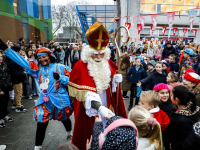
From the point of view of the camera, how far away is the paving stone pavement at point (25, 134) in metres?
3.02

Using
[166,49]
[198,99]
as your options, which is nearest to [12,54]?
[198,99]

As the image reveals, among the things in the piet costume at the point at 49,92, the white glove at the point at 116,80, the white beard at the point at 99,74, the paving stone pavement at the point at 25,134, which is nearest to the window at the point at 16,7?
the paving stone pavement at the point at 25,134

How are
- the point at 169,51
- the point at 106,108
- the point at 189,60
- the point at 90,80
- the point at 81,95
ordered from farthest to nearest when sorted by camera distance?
1. the point at 169,51
2. the point at 189,60
3. the point at 90,80
4. the point at 81,95
5. the point at 106,108

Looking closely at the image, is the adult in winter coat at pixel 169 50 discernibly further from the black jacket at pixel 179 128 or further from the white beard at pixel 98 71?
the black jacket at pixel 179 128

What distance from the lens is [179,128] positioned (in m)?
1.79

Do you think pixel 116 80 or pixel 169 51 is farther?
pixel 169 51

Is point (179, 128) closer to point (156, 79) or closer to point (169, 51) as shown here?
point (156, 79)

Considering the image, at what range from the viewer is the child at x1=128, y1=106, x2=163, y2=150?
1494 mm

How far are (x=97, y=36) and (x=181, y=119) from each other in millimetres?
1480

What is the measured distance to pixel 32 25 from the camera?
1398 cm

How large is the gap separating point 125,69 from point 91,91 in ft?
10.5

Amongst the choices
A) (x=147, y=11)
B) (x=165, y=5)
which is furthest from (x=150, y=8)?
(x=165, y=5)

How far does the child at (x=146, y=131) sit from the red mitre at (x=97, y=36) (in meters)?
1.10

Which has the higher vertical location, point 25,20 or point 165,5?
point 165,5
